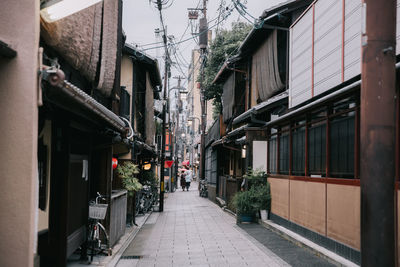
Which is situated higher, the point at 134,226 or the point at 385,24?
the point at 385,24

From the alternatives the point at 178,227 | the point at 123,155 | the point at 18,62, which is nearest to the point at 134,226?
the point at 178,227

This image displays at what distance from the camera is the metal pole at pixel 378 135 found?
388cm

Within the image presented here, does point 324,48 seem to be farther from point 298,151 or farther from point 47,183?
point 47,183

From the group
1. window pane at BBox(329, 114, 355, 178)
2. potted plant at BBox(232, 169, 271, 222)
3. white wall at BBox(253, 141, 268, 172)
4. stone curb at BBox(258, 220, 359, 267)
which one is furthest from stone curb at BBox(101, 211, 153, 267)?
window pane at BBox(329, 114, 355, 178)

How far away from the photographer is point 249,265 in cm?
1043

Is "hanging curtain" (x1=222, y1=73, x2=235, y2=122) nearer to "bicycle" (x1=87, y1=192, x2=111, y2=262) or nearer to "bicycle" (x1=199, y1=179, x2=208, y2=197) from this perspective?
"bicycle" (x1=199, y1=179, x2=208, y2=197)

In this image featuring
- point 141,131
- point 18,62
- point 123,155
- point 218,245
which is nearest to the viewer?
point 18,62

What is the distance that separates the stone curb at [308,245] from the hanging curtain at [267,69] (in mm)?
5865

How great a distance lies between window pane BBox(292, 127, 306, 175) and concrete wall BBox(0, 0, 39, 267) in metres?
9.56

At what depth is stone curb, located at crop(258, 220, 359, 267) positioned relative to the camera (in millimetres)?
9492

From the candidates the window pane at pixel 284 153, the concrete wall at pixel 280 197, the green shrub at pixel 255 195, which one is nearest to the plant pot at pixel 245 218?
the green shrub at pixel 255 195

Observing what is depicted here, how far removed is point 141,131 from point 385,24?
68.5 feet

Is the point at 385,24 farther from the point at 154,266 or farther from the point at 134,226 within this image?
the point at 134,226

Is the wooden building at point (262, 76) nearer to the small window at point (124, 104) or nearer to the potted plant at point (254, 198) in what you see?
the potted plant at point (254, 198)
